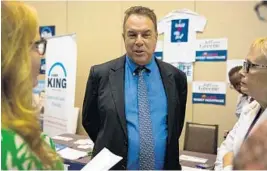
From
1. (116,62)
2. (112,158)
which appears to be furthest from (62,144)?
(112,158)

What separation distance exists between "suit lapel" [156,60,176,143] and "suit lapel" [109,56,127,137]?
0.23 m

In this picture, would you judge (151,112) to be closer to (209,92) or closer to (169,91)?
(169,91)

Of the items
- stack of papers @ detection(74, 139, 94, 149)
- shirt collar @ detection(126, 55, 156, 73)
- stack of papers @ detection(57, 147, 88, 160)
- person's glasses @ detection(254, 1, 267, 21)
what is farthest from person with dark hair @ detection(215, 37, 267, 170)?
stack of papers @ detection(74, 139, 94, 149)

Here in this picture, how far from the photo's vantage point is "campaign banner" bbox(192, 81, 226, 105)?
411 cm

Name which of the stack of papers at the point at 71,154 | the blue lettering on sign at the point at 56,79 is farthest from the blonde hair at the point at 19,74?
the blue lettering on sign at the point at 56,79

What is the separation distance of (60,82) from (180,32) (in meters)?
1.71

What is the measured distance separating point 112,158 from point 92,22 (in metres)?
3.94

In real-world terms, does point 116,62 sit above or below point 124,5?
below

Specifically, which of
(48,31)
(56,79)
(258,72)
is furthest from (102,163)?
(48,31)

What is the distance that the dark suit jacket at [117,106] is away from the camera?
169 cm

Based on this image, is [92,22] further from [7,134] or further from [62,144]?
[7,134]

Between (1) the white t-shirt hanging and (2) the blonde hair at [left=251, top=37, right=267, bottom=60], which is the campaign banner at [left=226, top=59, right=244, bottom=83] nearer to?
(1) the white t-shirt hanging

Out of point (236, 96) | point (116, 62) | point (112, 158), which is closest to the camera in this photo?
point (112, 158)

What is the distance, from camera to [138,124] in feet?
5.53
